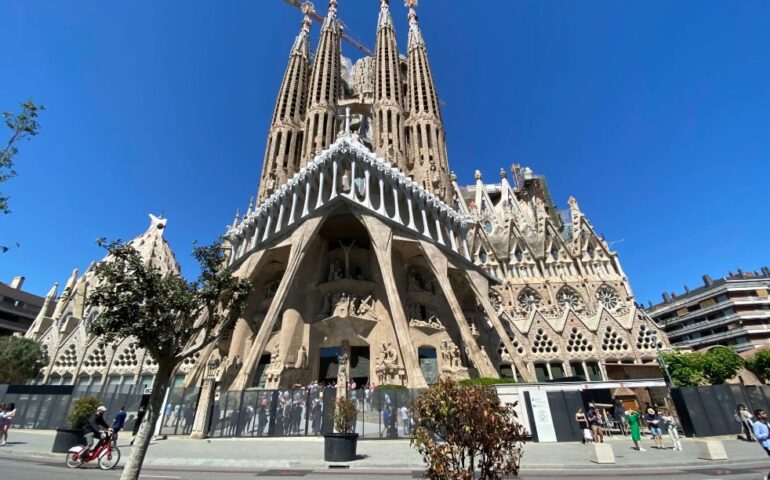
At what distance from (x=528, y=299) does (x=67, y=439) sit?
119 ft

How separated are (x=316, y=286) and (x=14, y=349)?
27.0 metres

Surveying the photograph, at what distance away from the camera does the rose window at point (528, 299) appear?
3591 centimetres

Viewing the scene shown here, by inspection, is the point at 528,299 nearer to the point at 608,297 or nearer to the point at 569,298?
the point at 569,298

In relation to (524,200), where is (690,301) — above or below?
below

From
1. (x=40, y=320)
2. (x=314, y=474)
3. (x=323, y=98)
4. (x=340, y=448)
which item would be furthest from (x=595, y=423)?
(x=40, y=320)

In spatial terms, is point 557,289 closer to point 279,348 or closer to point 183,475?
point 279,348

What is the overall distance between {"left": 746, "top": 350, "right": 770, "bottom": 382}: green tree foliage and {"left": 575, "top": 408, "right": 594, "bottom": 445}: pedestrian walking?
27.1 meters

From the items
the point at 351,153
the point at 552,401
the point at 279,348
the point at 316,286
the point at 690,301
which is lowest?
the point at 552,401

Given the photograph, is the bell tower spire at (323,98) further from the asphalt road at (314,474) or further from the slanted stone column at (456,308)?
the asphalt road at (314,474)

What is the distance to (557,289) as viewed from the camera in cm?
3694

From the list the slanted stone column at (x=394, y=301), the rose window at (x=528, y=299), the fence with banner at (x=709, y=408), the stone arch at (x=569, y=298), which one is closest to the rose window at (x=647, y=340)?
the stone arch at (x=569, y=298)

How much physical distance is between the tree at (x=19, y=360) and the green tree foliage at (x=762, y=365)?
61.4 meters

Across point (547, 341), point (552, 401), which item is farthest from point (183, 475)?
point (547, 341)

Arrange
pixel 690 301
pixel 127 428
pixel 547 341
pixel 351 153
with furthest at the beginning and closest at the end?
pixel 690 301 < pixel 547 341 < pixel 351 153 < pixel 127 428
